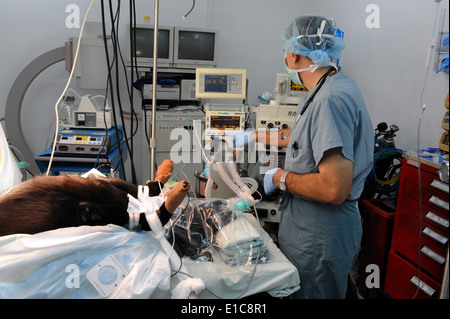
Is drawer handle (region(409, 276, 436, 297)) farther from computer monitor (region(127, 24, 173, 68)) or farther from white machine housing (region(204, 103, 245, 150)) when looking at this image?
computer monitor (region(127, 24, 173, 68))

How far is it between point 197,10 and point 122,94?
125 cm

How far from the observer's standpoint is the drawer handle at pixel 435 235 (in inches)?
67.4

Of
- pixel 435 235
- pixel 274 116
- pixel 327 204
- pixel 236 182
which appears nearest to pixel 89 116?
pixel 274 116

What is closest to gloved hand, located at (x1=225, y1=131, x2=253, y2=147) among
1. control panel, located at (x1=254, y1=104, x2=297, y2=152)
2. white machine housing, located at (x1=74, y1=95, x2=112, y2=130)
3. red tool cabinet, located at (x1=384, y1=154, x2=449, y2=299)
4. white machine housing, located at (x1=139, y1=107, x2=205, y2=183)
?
control panel, located at (x1=254, y1=104, x2=297, y2=152)

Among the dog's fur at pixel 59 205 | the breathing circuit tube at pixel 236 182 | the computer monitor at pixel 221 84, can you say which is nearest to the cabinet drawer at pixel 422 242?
the breathing circuit tube at pixel 236 182

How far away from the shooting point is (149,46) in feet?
11.6

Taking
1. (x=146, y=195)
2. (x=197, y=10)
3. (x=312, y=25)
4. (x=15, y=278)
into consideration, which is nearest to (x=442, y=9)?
(x=312, y=25)

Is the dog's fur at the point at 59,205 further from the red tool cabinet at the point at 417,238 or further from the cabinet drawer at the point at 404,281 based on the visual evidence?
the cabinet drawer at the point at 404,281

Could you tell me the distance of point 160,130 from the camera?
3.57 metres

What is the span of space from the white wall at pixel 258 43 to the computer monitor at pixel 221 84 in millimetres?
1137

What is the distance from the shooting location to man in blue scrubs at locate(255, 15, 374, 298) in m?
1.31

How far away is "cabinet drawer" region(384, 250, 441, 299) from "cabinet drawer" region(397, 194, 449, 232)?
0.28m

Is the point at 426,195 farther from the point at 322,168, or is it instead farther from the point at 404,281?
the point at 322,168

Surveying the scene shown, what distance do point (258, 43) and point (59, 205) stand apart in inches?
142
